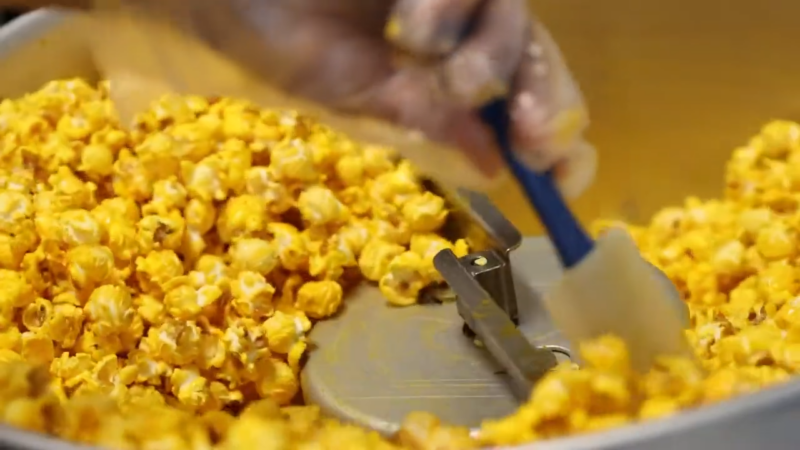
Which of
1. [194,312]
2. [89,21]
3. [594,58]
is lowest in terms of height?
[194,312]

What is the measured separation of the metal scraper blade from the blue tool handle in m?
0.11

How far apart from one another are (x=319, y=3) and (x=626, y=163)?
63 cm

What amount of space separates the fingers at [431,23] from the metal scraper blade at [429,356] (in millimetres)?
305

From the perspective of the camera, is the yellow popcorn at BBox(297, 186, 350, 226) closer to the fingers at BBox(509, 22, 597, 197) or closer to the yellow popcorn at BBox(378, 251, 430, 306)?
the yellow popcorn at BBox(378, 251, 430, 306)

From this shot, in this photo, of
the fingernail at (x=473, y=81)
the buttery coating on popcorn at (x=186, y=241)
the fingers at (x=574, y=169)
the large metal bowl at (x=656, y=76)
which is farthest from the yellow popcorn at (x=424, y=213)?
the fingernail at (x=473, y=81)

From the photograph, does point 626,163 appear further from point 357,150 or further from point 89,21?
point 89,21

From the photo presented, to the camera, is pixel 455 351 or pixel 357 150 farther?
pixel 357 150

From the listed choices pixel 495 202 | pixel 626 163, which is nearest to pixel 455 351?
pixel 495 202

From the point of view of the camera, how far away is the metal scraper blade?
0.86 metres

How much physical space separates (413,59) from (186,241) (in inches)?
18.1

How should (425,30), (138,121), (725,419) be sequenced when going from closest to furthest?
(725,419) → (425,30) → (138,121)

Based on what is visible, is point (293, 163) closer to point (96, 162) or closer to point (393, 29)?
point (96, 162)

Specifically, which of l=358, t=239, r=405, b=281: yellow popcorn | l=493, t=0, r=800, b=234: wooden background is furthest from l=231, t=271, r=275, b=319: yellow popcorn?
l=493, t=0, r=800, b=234: wooden background

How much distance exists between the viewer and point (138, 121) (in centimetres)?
110
